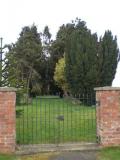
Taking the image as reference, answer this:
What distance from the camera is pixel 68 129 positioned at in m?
14.3

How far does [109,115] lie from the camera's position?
10531 mm

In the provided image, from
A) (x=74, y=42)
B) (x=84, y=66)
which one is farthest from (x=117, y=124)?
→ (x=74, y=42)

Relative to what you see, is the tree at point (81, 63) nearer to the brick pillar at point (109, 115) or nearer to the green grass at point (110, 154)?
the brick pillar at point (109, 115)

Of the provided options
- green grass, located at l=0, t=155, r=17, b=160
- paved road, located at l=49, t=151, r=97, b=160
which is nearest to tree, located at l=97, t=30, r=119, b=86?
paved road, located at l=49, t=151, r=97, b=160

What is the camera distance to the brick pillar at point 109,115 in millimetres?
10516

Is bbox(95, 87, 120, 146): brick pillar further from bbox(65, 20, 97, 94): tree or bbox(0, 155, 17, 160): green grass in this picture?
bbox(65, 20, 97, 94): tree

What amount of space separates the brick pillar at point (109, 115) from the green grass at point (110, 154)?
0.60 feet

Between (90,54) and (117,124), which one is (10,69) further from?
(90,54)

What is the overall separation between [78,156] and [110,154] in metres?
0.77

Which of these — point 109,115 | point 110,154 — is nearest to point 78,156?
point 110,154

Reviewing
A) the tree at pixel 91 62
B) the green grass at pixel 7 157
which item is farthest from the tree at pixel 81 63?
the green grass at pixel 7 157

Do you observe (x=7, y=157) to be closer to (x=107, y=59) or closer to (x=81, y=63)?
(x=81, y=63)

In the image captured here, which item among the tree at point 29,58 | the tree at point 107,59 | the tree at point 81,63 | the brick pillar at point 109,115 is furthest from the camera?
the tree at point 29,58

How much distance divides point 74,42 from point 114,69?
4126 millimetres
